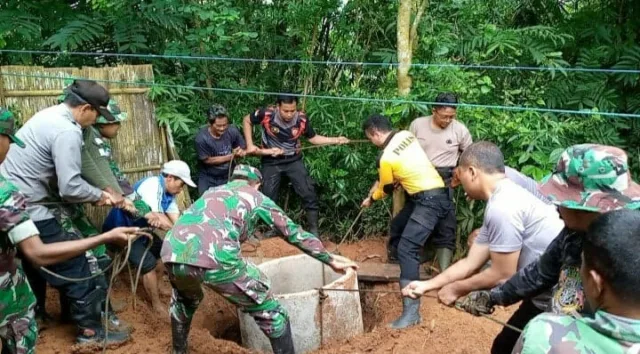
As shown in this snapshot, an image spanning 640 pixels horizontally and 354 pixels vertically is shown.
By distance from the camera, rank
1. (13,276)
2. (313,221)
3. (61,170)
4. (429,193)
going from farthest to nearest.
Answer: (313,221)
(429,193)
(61,170)
(13,276)

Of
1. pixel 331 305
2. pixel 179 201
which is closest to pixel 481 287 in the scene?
pixel 331 305

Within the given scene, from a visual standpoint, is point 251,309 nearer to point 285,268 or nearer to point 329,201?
point 285,268

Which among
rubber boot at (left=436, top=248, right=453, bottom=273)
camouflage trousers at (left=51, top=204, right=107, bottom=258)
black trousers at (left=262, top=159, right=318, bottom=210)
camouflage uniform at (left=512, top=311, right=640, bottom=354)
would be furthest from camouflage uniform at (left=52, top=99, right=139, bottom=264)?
camouflage uniform at (left=512, top=311, right=640, bottom=354)

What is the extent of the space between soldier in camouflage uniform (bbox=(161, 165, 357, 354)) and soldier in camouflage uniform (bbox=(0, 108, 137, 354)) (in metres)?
0.74

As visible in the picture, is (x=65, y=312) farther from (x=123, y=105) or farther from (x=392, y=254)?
(x=392, y=254)

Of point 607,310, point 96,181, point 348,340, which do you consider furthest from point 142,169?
point 607,310

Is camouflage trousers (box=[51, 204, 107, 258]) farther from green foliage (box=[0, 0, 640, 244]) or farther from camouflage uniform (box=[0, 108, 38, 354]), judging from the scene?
green foliage (box=[0, 0, 640, 244])

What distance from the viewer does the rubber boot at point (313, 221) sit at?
6.43 m

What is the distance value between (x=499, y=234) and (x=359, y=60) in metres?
4.54

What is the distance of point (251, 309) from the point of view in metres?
3.84

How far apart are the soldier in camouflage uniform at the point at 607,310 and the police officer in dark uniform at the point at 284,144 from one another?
15.5 feet

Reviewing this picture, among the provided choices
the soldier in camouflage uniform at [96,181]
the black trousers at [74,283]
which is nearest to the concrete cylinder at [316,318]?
the soldier in camouflage uniform at [96,181]

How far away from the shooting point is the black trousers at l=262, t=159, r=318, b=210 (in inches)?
247

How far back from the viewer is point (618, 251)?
1490mm
